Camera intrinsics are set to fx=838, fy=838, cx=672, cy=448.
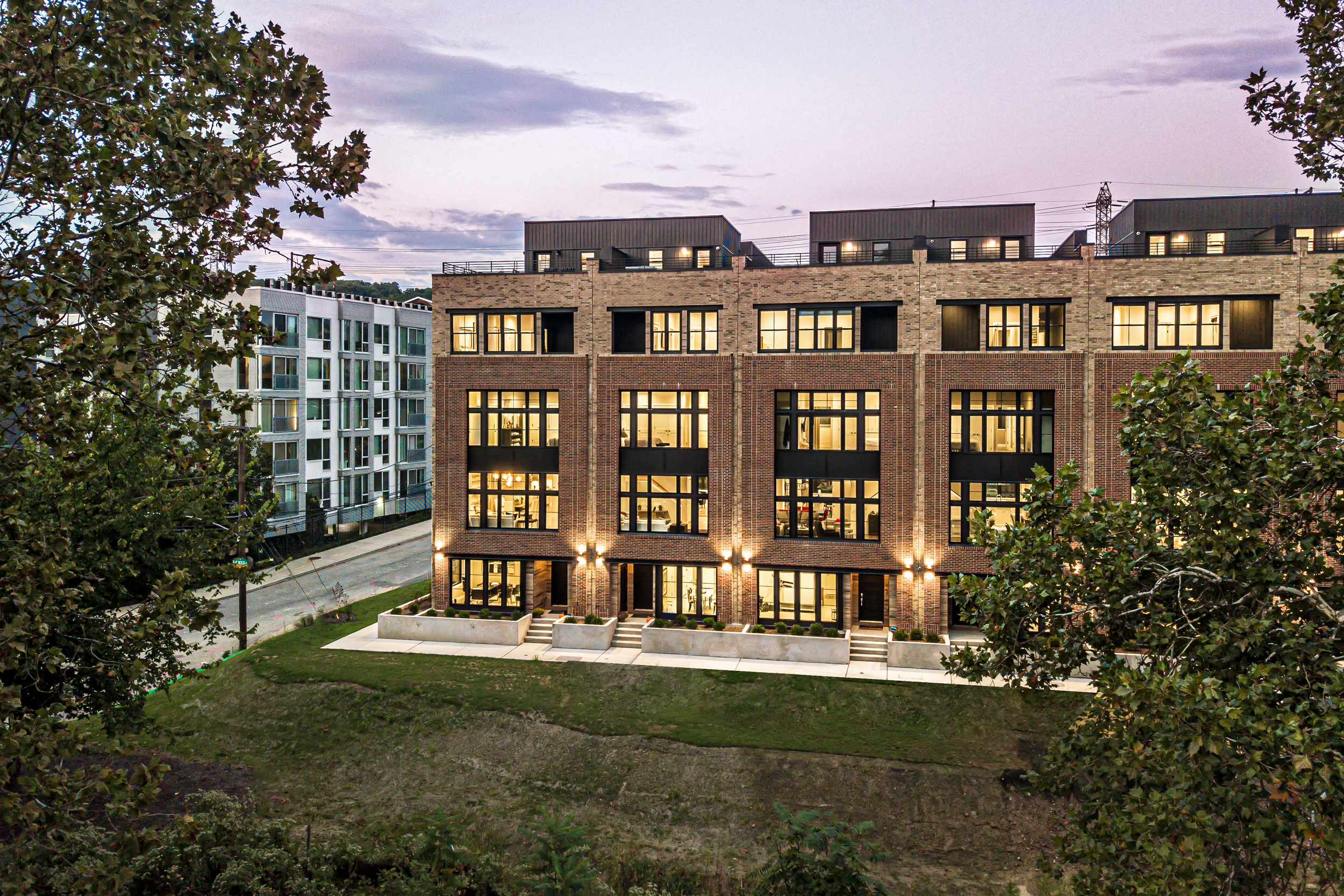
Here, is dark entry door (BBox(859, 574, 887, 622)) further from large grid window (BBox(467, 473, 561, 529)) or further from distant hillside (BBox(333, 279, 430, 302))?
distant hillside (BBox(333, 279, 430, 302))

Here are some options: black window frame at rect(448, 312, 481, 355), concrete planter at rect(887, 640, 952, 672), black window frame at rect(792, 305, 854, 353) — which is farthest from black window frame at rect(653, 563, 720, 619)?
black window frame at rect(448, 312, 481, 355)

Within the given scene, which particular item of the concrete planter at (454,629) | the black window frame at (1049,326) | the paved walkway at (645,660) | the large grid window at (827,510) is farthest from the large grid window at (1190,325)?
the concrete planter at (454,629)

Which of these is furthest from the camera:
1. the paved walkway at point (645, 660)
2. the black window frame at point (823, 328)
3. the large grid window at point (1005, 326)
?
the black window frame at point (823, 328)

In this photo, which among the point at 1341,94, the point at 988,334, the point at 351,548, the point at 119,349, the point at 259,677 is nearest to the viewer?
the point at 119,349

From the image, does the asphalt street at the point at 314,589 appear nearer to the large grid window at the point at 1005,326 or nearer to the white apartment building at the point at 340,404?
the white apartment building at the point at 340,404

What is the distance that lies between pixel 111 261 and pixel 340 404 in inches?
2130

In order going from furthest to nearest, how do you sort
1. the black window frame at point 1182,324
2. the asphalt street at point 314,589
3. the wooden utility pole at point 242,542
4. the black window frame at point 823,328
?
the asphalt street at point 314,589
the black window frame at point 823,328
the black window frame at point 1182,324
the wooden utility pole at point 242,542

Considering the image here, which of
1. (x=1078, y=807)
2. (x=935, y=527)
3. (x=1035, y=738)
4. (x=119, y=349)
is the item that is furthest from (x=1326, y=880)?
(x=935, y=527)

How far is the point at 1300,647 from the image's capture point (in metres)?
8.56

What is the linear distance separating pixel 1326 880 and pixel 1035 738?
18.6 metres

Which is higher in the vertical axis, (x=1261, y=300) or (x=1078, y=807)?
(x=1261, y=300)

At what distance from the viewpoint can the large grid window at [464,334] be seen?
36.8m

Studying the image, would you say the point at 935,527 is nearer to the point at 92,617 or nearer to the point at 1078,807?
the point at 1078,807

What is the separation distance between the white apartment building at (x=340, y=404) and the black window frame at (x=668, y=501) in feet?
82.4
